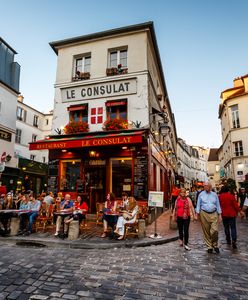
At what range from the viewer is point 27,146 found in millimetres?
27516

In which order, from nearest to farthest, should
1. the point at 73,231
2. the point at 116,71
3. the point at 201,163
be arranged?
the point at 73,231 → the point at 116,71 → the point at 201,163

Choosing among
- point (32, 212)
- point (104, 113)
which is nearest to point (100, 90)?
A: point (104, 113)

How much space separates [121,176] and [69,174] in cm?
321

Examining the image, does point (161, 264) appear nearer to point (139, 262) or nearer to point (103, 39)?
point (139, 262)

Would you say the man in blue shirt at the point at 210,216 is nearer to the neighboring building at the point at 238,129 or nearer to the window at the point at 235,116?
the neighboring building at the point at 238,129

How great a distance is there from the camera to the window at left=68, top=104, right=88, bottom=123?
13.2 m

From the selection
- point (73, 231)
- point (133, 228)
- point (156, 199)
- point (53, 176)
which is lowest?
point (133, 228)

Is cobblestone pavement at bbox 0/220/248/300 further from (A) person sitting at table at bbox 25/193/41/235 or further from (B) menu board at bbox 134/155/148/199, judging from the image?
(B) menu board at bbox 134/155/148/199

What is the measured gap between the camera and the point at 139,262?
4.90 metres

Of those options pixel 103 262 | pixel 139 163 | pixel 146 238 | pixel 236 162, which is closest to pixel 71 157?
pixel 139 163

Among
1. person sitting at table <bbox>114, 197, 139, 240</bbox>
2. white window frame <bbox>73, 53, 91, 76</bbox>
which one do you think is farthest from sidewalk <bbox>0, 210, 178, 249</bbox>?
white window frame <bbox>73, 53, 91, 76</bbox>

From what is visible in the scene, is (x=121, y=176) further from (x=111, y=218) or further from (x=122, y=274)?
(x=122, y=274)

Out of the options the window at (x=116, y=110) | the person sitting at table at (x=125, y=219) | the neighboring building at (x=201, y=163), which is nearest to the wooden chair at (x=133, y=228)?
the person sitting at table at (x=125, y=219)

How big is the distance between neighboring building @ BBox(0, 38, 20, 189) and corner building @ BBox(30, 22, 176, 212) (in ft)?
21.0
